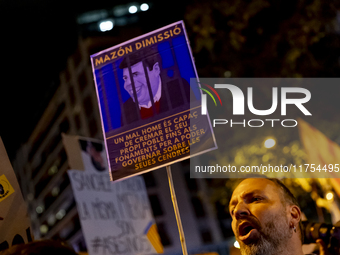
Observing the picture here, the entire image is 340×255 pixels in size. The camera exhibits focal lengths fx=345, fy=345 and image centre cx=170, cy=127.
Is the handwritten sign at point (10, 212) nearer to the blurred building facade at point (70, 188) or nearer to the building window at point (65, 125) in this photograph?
the blurred building facade at point (70, 188)

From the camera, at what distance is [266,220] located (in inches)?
91.7

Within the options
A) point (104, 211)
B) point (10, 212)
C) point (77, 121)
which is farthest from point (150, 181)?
point (10, 212)

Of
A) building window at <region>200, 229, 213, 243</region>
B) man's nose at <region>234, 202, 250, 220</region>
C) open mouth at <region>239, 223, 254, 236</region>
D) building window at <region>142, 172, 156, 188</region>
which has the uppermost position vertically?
building window at <region>142, 172, 156, 188</region>

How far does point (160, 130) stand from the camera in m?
3.04

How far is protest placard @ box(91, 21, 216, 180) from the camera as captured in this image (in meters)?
2.97

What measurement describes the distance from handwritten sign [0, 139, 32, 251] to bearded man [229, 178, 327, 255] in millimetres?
1708

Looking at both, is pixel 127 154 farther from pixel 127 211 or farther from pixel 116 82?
pixel 127 211

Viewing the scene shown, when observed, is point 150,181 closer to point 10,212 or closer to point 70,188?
point 70,188

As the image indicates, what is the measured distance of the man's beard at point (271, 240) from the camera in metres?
2.29

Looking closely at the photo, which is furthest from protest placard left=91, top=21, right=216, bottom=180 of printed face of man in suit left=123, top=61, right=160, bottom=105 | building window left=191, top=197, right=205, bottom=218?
building window left=191, top=197, right=205, bottom=218

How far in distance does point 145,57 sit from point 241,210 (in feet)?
5.44

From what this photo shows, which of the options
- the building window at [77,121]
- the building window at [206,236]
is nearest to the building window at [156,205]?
the building window at [206,236]

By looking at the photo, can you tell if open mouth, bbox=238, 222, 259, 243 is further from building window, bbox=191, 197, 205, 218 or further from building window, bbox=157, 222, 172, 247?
Result: building window, bbox=191, 197, 205, 218

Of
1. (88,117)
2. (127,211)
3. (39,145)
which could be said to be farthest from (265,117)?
(39,145)
